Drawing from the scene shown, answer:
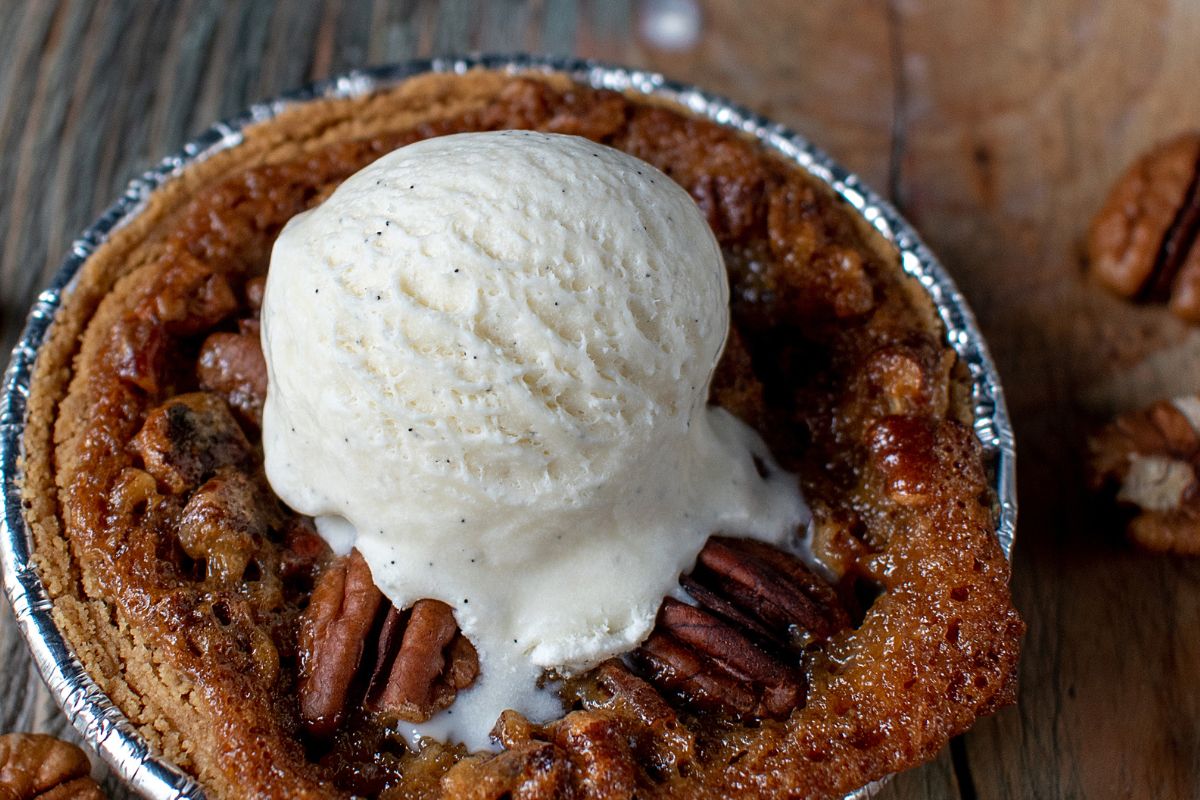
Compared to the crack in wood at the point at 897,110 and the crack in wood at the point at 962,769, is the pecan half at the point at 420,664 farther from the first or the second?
the crack in wood at the point at 897,110

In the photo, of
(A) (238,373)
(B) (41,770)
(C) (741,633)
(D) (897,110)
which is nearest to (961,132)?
(D) (897,110)

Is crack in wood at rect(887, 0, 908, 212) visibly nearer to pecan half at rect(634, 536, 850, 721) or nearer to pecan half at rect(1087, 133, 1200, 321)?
pecan half at rect(1087, 133, 1200, 321)

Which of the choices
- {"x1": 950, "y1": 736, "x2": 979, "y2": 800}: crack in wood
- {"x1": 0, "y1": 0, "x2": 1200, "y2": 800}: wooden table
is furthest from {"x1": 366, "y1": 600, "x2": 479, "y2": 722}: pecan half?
{"x1": 950, "y1": 736, "x2": 979, "y2": 800}: crack in wood

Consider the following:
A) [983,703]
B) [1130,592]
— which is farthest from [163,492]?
[1130,592]

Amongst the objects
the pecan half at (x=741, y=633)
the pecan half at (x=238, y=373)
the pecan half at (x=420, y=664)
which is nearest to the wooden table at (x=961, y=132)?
the pecan half at (x=741, y=633)

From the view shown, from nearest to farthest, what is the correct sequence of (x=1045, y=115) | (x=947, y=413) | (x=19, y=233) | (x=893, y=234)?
1. (x=947, y=413)
2. (x=893, y=234)
3. (x=19, y=233)
4. (x=1045, y=115)

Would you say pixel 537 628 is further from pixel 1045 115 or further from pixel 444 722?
pixel 1045 115

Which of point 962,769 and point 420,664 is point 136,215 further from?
point 962,769
